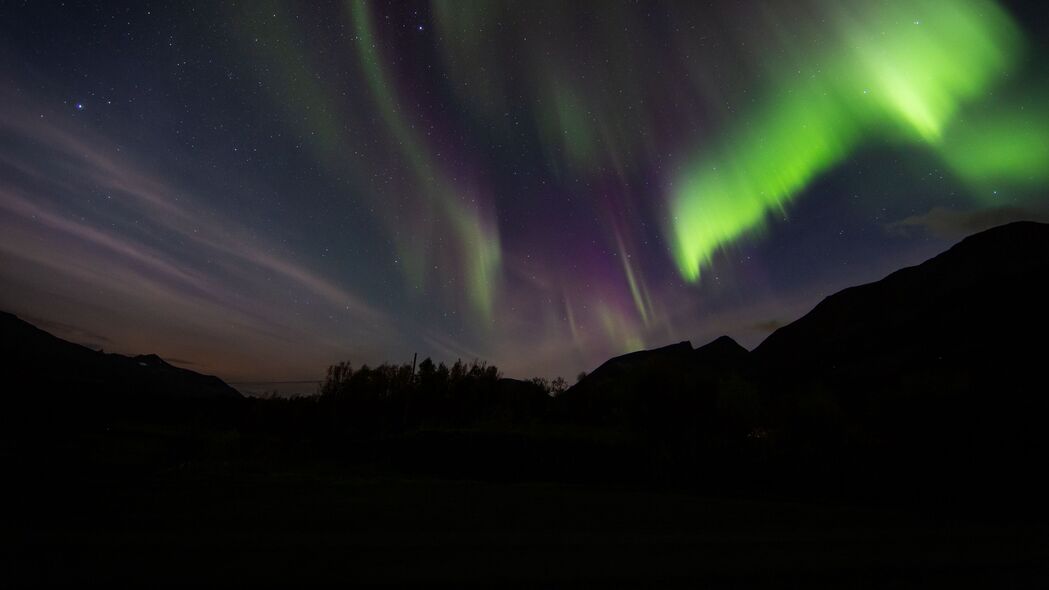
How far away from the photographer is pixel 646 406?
163ft

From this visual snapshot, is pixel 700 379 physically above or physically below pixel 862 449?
above

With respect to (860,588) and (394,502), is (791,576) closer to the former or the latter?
(860,588)

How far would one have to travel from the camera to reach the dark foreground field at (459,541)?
4992 millimetres

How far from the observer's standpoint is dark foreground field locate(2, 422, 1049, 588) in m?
4.99

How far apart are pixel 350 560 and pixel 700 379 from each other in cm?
5137

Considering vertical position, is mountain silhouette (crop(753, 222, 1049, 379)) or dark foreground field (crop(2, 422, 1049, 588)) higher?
mountain silhouette (crop(753, 222, 1049, 379))

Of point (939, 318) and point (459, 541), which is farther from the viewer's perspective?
point (939, 318)

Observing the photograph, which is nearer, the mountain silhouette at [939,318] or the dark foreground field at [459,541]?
the dark foreground field at [459,541]

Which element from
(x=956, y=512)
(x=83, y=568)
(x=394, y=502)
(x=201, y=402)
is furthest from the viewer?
(x=201, y=402)

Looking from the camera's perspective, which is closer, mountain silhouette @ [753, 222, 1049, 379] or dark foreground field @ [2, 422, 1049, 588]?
dark foreground field @ [2, 422, 1049, 588]

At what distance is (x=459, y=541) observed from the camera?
647 centimetres

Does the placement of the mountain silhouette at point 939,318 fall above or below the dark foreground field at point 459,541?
above

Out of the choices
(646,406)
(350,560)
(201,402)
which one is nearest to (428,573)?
(350,560)

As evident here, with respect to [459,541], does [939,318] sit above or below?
above
